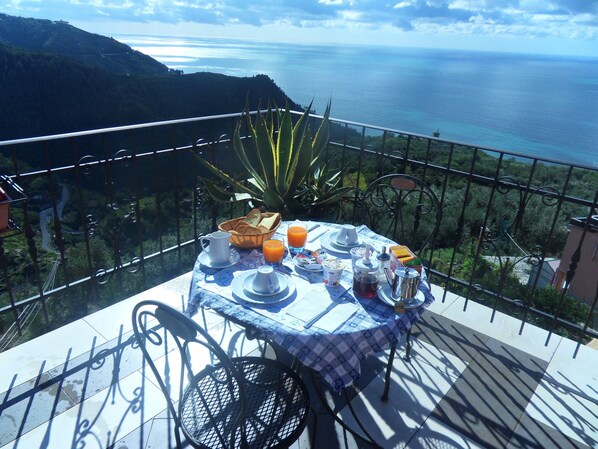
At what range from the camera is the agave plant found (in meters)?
2.94

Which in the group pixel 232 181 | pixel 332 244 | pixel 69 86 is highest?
pixel 332 244

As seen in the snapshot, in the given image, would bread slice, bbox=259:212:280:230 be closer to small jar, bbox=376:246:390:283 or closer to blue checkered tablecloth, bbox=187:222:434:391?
blue checkered tablecloth, bbox=187:222:434:391

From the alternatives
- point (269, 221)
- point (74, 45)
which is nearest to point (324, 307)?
point (269, 221)

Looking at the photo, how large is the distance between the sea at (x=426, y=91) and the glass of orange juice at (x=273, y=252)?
1052 centimetres

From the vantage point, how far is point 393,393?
2047mm

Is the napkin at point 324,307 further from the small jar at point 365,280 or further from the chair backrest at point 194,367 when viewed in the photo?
the chair backrest at point 194,367

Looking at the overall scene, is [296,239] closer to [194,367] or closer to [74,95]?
[194,367]

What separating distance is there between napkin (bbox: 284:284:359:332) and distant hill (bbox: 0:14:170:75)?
17035mm

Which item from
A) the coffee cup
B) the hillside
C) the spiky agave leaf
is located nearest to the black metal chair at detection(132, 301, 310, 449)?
the coffee cup

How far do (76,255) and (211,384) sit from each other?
19.6 meters

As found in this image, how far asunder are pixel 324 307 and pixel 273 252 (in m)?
0.39

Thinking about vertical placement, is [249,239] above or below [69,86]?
above

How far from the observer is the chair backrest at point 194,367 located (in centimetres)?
103

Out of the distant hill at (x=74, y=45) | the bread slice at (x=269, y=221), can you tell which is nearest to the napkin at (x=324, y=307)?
the bread slice at (x=269, y=221)
